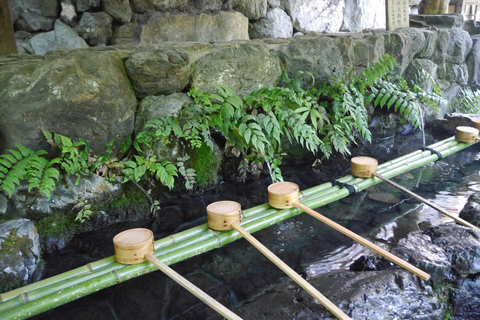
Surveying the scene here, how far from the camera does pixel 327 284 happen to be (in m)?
2.38

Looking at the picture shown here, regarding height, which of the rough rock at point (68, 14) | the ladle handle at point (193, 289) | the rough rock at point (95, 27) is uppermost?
the rough rock at point (68, 14)

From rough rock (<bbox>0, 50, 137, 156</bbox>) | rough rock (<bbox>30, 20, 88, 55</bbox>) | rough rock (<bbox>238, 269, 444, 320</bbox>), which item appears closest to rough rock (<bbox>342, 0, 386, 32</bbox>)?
rough rock (<bbox>30, 20, 88, 55</bbox>)

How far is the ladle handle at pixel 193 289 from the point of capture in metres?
1.91

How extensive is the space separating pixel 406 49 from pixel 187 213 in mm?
4651

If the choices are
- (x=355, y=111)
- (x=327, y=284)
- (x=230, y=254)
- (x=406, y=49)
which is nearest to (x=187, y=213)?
(x=230, y=254)

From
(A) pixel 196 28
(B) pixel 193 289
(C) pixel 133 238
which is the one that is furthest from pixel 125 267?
(A) pixel 196 28

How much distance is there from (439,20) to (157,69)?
6.43m

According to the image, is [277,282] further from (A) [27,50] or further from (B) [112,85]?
(A) [27,50]

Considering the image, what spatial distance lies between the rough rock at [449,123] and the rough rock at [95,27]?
5.66m

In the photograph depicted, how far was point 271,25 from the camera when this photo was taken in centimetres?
628

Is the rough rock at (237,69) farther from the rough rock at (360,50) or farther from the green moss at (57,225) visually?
the green moss at (57,225)

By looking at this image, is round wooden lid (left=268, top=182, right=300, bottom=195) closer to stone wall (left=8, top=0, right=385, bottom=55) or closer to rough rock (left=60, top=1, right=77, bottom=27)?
stone wall (left=8, top=0, right=385, bottom=55)

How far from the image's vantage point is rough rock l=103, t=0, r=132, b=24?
4.53 metres

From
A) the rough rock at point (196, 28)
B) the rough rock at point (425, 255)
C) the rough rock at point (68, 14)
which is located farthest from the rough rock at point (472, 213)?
the rough rock at point (68, 14)
